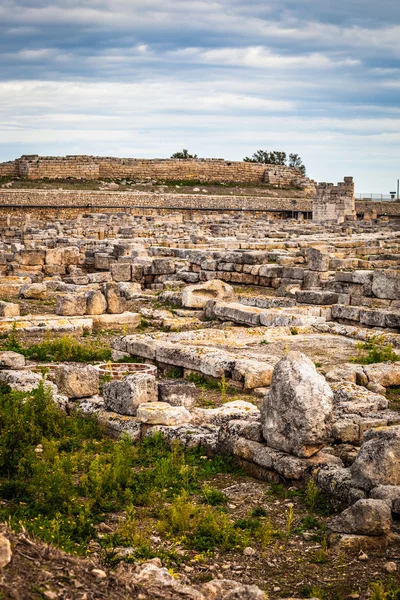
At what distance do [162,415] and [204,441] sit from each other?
2.38ft

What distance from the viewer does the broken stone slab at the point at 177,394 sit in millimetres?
9602

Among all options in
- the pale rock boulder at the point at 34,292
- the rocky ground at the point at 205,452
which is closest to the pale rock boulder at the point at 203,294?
the rocky ground at the point at 205,452

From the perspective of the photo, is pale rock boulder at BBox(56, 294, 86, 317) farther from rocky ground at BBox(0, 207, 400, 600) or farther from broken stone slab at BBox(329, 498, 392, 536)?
broken stone slab at BBox(329, 498, 392, 536)

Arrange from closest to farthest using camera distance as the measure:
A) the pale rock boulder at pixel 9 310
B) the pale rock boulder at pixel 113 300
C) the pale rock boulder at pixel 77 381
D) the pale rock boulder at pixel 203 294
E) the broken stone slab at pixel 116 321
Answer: the pale rock boulder at pixel 77 381 < the broken stone slab at pixel 116 321 < the pale rock boulder at pixel 9 310 < the pale rock boulder at pixel 113 300 < the pale rock boulder at pixel 203 294

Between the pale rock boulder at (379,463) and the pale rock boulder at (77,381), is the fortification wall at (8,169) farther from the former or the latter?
the pale rock boulder at (379,463)

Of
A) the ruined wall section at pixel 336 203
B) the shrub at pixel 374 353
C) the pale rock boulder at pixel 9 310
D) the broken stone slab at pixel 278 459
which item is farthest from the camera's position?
the ruined wall section at pixel 336 203

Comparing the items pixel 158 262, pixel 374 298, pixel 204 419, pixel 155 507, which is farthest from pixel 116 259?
pixel 155 507

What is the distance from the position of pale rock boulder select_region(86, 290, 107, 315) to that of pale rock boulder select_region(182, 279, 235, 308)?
199cm

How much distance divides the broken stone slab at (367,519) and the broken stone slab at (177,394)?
362 cm

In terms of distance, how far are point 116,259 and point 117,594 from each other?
810 inches

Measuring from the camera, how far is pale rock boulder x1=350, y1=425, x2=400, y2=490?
655cm

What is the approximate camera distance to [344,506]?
6691mm

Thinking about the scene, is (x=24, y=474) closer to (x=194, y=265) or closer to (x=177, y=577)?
(x=177, y=577)

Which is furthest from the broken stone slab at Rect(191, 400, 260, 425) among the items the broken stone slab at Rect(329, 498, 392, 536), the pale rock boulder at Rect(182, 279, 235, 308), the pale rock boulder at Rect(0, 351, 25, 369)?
the pale rock boulder at Rect(182, 279, 235, 308)
